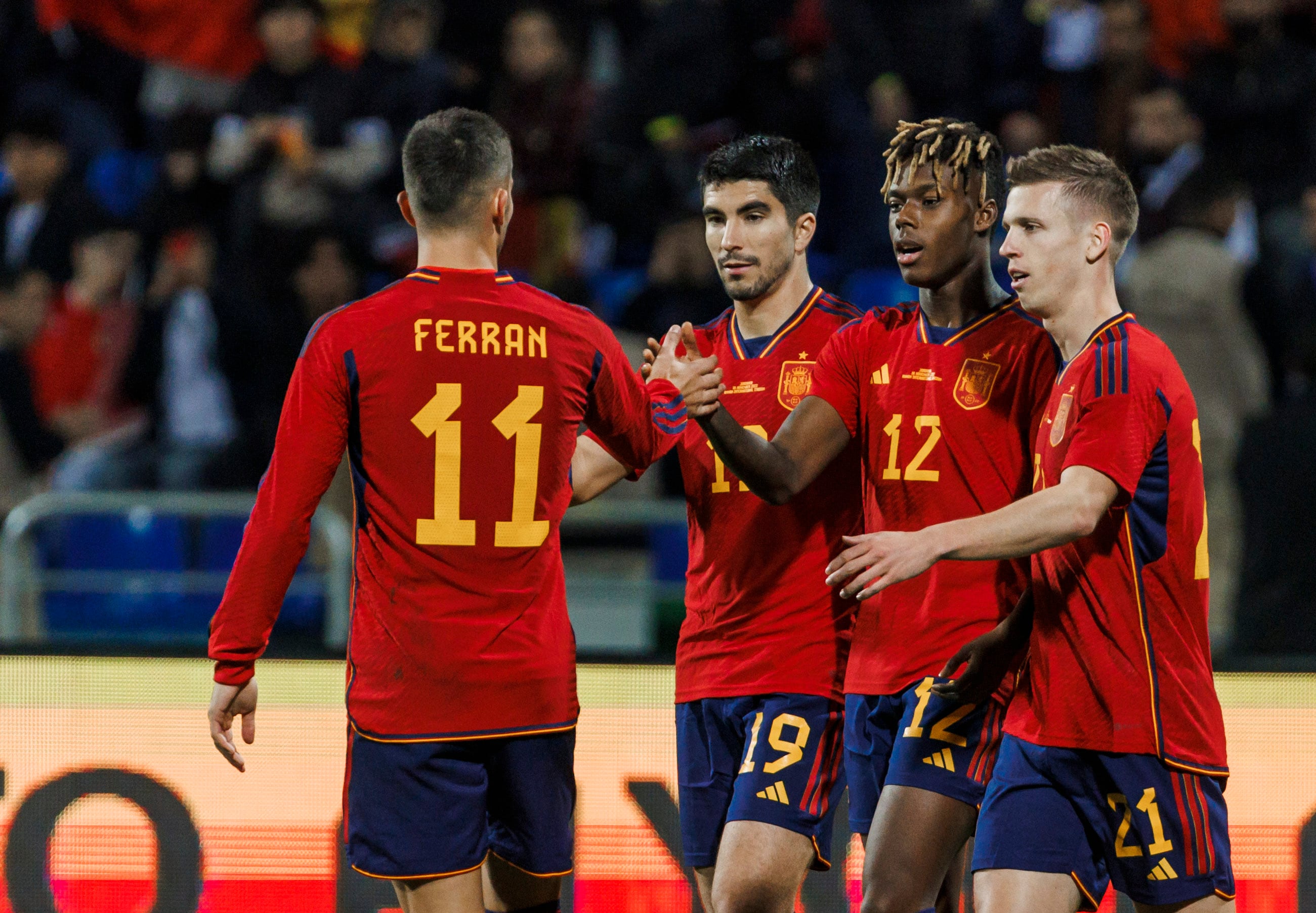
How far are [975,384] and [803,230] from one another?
0.75 meters

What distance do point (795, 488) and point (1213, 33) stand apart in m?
6.39

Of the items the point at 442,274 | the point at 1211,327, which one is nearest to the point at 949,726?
the point at 442,274

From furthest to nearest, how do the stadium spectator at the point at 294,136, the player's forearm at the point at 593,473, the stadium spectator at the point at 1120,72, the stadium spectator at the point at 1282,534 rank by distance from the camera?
the stadium spectator at the point at 294,136
the stadium spectator at the point at 1120,72
the stadium spectator at the point at 1282,534
the player's forearm at the point at 593,473

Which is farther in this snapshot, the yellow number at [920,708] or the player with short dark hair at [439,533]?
the yellow number at [920,708]

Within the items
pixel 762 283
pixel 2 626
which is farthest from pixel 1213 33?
pixel 2 626

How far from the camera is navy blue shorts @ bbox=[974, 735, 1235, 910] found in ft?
12.0

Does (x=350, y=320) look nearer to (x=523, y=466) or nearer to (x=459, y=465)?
(x=459, y=465)

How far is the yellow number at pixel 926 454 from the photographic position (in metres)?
4.27

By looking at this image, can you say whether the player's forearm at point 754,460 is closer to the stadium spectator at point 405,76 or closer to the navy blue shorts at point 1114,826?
the navy blue shorts at point 1114,826

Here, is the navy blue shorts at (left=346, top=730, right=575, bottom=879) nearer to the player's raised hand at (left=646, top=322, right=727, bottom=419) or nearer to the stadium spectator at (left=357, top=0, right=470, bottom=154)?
the player's raised hand at (left=646, top=322, right=727, bottom=419)

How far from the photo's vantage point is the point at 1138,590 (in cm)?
372

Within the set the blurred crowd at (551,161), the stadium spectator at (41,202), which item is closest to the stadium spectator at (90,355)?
the blurred crowd at (551,161)

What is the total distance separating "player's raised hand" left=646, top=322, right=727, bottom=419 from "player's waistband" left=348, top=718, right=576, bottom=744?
884mm

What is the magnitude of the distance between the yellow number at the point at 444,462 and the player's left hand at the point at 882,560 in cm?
92
